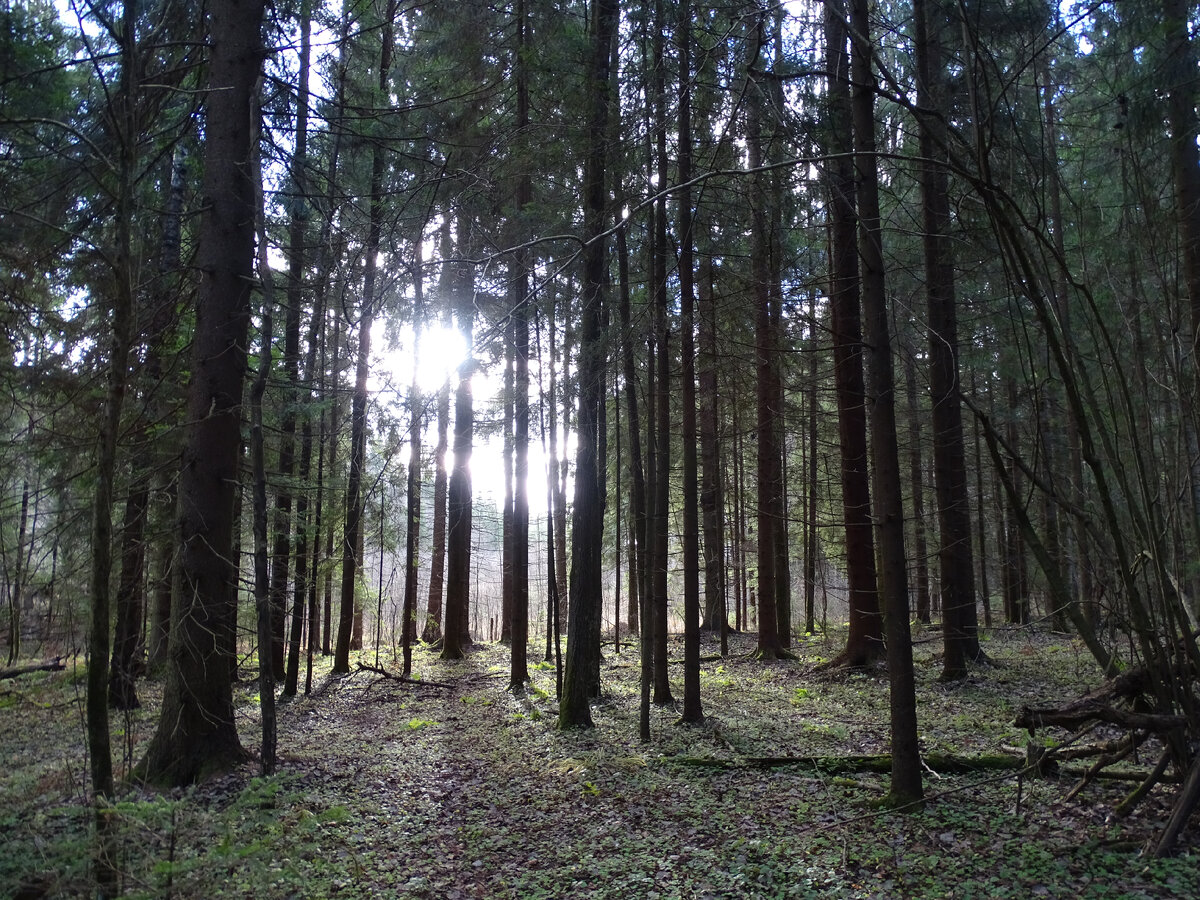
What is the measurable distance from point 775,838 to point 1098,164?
10.9 metres

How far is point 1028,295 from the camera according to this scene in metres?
3.18

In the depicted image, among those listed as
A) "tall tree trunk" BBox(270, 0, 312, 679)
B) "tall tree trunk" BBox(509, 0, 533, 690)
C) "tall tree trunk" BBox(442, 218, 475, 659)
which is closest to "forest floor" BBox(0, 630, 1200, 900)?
"tall tree trunk" BBox(509, 0, 533, 690)

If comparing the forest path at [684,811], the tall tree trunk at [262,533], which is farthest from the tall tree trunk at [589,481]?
the tall tree trunk at [262,533]

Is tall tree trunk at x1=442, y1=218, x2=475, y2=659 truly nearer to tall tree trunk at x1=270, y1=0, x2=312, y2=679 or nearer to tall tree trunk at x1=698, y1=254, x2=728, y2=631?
tall tree trunk at x1=270, y1=0, x2=312, y2=679

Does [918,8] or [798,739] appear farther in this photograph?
[918,8]

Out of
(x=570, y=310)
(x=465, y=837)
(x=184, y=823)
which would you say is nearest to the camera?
(x=184, y=823)

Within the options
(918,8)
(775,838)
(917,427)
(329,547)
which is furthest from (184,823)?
(917,427)

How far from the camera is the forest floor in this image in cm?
412

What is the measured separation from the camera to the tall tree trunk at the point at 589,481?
895 centimetres

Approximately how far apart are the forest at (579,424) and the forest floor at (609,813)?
0.05 metres

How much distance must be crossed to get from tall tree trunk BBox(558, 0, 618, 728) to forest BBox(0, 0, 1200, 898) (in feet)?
0.21

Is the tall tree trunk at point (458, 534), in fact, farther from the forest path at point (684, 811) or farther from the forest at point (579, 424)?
the forest path at point (684, 811)

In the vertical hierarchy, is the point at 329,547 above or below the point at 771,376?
below

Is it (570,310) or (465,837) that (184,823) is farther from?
(570,310)
